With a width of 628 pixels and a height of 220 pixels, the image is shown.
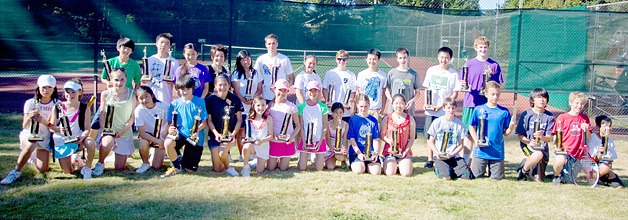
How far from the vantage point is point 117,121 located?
575 centimetres

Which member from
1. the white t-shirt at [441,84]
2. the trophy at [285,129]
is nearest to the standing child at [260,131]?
the trophy at [285,129]

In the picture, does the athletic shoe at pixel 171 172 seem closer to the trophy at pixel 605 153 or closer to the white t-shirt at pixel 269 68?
the white t-shirt at pixel 269 68

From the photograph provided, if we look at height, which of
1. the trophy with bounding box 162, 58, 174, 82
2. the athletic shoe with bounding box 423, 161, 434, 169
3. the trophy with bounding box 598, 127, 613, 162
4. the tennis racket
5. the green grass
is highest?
the trophy with bounding box 162, 58, 174, 82

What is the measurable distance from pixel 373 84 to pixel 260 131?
1.61m

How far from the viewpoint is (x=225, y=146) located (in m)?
5.74

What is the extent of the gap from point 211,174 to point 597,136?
407 centimetres

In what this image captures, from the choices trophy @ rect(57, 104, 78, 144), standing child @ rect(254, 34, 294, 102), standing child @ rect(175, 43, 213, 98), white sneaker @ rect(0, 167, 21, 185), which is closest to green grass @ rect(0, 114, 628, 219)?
white sneaker @ rect(0, 167, 21, 185)

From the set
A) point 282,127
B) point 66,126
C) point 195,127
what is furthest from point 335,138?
point 66,126

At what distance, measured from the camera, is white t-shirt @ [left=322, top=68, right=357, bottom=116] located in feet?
21.8

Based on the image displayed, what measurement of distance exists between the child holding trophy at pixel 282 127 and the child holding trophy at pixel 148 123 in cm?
114

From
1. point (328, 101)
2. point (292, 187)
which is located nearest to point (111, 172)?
point (292, 187)

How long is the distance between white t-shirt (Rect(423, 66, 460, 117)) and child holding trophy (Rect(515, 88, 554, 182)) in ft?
2.99

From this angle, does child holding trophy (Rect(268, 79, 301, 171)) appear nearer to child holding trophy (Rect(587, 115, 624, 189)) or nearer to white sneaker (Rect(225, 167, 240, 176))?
white sneaker (Rect(225, 167, 240, 176))

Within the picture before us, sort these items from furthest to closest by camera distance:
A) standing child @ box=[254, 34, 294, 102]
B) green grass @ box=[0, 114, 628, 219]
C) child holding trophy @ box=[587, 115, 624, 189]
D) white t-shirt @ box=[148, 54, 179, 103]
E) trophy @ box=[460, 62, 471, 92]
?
standing child @ box=[254, 34, 294, 102], trophy @ box=[460, 62, 471, 92], white t-shirt @ box=[148, 54, 179, 103], child holding trophy @ box=[587, 115, 624, 189], green grass @ box=[0, 114, 628, 219]
